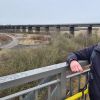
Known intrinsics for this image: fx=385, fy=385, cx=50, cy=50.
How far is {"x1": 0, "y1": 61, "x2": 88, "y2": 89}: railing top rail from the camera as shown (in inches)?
138

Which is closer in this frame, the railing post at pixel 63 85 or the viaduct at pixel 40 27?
the railing post at pixel 63 85

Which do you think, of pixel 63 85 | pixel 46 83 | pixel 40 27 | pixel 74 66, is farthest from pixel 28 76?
pixel 40 27

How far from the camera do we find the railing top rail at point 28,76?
138 inches

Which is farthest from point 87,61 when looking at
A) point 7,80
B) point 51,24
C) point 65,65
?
point 51,24

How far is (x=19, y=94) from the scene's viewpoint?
12.3 ft

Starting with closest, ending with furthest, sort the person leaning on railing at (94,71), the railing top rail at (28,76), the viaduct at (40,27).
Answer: the railing top rail at (28,76), the person leaning on railing at (94,71), the viaduct at (40,27)

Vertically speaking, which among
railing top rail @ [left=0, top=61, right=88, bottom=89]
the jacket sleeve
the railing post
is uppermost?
the jacket sleeve

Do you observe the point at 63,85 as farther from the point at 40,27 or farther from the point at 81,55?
the point at 40,27

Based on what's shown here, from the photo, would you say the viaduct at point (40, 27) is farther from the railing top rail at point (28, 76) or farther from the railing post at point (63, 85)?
the railing top rail at point (28, 76)

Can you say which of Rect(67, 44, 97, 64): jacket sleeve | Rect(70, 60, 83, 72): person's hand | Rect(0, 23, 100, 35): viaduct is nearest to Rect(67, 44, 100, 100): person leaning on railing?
Rect(70, 60, 83, 72): person's hand

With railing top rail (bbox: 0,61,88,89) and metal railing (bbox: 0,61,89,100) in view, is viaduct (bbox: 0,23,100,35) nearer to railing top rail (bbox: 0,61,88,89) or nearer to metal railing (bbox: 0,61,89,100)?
metal railing (bbox: 0,61,89,100)

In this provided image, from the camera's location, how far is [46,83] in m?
4.16

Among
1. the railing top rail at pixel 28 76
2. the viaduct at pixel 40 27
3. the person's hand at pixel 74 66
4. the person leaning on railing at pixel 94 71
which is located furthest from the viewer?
the viaduct at pixel 40 27

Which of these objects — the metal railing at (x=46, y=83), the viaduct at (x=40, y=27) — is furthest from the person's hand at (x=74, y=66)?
the viaduct at (x=40, y=27)
